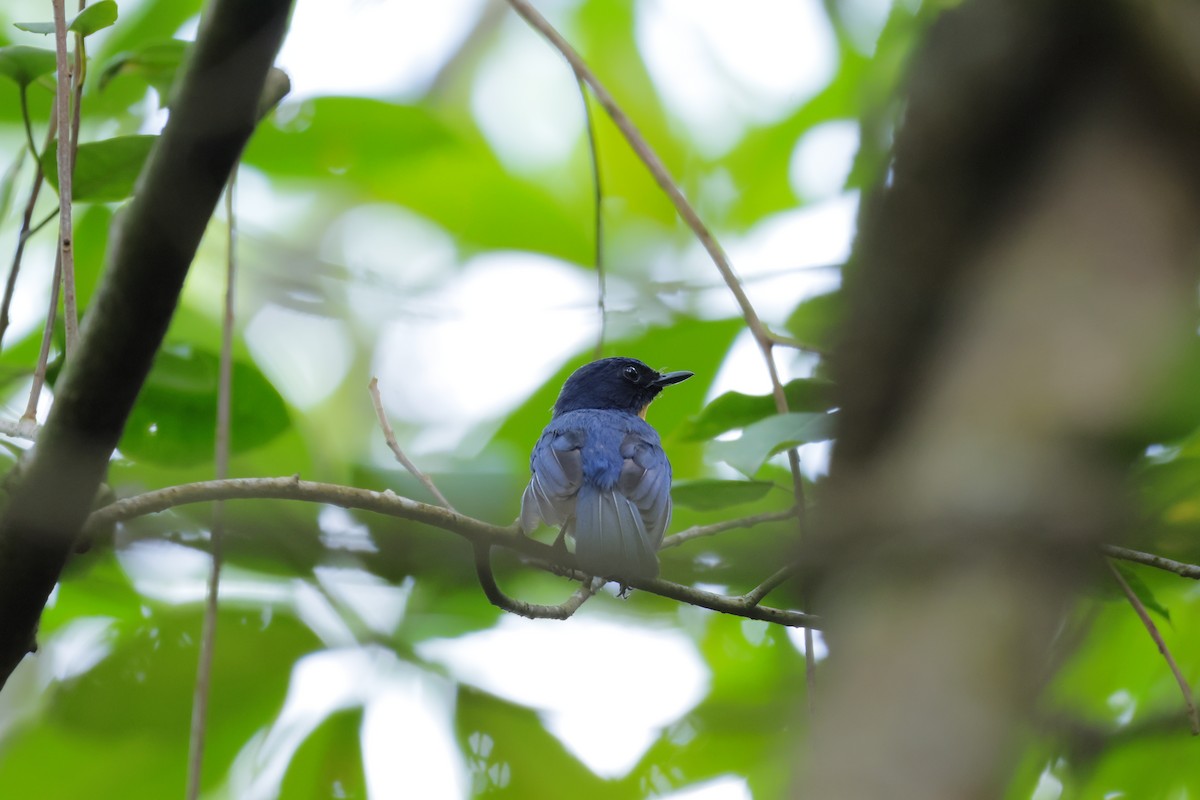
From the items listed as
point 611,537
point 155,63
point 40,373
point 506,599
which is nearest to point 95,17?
point 155,63

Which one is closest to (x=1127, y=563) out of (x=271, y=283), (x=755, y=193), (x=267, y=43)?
(x=267, y=43)

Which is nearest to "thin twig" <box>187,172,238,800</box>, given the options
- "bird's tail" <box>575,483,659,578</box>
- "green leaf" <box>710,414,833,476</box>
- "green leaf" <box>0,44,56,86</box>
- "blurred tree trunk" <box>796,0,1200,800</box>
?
"green leaf" <box>0,44,56,86</box>

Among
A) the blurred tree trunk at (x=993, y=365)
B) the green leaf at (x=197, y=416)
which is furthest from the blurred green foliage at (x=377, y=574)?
the blurred tree trunk at (x=993, y=365)

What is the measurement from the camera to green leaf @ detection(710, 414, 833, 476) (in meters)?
2.07

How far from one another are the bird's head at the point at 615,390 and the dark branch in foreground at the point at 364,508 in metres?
2.43

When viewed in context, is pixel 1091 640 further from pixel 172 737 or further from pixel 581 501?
pixel 172 737

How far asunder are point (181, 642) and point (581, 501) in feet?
4.29

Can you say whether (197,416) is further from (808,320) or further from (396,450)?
(808,320)

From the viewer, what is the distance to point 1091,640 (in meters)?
2.60

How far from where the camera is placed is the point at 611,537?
10.0 feet

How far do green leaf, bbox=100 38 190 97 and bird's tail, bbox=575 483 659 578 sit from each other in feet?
4.59

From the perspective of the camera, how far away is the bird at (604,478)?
295cm

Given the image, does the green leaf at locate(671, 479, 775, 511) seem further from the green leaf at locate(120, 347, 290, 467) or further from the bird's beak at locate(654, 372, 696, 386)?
the green leaf at locate(120, 347, 290, 467)

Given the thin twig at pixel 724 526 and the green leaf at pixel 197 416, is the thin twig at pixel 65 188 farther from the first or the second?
the thin twig at pixel 724 526
